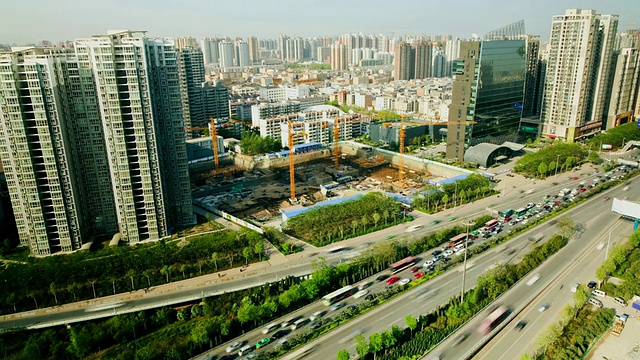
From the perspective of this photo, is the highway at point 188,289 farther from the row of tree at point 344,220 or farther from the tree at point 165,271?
the row of tree at point 344,220

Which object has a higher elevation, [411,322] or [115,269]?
[115,269]

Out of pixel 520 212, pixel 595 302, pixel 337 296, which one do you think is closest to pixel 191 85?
pixel 520 212

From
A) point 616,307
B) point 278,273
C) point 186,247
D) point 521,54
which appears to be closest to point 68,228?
point 186,247

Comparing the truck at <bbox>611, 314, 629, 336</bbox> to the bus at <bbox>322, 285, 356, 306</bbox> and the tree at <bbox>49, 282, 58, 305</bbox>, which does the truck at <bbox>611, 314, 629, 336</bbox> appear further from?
the tree at <bbox>49, 282, 58, 305</bbox>

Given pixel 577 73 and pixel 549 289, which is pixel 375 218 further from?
pixel 577 73

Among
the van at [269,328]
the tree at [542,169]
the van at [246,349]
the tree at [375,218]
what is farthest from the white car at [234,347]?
the tree at [542,169]

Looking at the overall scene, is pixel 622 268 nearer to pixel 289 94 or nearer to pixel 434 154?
pixel 434 154
